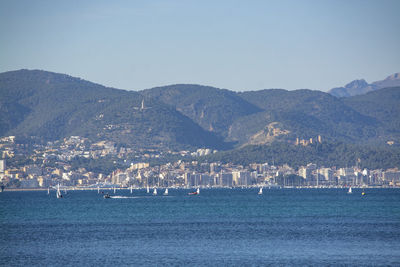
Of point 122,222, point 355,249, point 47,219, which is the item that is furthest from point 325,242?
point 47,219

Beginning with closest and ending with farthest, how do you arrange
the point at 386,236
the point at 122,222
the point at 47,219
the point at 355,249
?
the point at 355,249, the point at 386,236, the point at 122,222, the point at 47,219

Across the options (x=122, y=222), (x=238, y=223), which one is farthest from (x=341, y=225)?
(x=122, y=222)

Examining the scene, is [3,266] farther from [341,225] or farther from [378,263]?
[341,225]

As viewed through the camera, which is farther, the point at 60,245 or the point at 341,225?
the point at 341,225

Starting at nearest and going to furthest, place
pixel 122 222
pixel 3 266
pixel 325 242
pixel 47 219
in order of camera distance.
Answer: pixel 3 266, pixel 325 242, pixel 122 222, pixel 47 219

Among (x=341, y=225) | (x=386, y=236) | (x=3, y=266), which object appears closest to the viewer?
(x=3, y=266)

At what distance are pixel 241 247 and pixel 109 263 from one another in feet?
44.6

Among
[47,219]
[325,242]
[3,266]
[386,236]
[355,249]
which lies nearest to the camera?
[3,266]

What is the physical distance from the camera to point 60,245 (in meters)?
69.4

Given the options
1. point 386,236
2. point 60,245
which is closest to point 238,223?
point 386,236

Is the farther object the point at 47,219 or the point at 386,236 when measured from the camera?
the point at 47,219

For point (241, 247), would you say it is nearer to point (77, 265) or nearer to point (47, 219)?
point (77, 265)

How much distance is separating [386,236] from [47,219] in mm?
49753

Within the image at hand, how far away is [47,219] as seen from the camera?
10506cm
